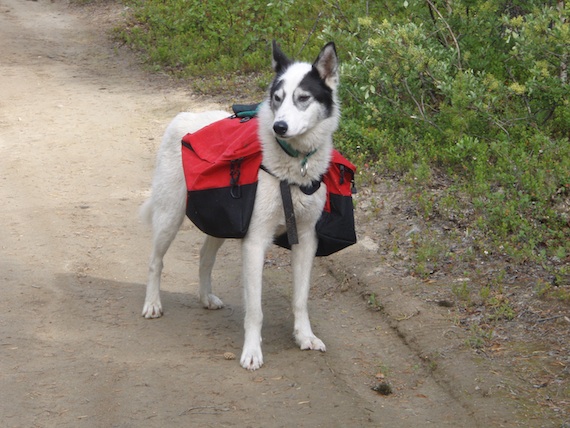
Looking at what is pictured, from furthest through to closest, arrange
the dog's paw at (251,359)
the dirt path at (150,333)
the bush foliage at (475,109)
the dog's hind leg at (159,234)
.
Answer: the bush foliage at (475,109), the dog's hind leg at (159,234), the dog's paw at (251,359), the dirt path at (150,333)

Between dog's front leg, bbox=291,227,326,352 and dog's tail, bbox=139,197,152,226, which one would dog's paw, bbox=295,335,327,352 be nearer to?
dog's front leg, bbox=291,227,326,352

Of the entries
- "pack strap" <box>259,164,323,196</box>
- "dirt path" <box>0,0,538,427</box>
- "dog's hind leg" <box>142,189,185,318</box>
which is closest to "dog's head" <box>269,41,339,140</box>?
"pack strap" <box>259,164,323,196</box>

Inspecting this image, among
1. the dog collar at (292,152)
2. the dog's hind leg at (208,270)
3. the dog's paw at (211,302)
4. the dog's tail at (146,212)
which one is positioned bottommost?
the dog's paw at (211,302)

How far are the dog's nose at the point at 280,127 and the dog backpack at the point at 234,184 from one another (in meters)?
0.34

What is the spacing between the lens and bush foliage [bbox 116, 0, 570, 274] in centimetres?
684

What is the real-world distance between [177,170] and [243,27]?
7.55 meters

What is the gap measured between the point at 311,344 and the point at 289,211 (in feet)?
2.83

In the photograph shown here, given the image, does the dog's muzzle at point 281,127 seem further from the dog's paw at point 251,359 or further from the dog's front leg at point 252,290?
the dog's paw at point 251,359

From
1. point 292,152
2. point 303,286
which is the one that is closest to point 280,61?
point 292,152

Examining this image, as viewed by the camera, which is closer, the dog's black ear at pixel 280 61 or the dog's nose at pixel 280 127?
the dog's nose at pixel 280 127

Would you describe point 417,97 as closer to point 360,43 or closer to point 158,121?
point 360,43

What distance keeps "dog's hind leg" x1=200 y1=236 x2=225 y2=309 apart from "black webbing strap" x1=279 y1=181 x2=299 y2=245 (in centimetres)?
98

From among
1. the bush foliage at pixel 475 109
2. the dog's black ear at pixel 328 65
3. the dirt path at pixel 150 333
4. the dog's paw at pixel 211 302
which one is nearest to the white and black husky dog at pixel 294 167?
the dog's black ear at pixel 328 65

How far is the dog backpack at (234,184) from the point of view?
5137 mm
